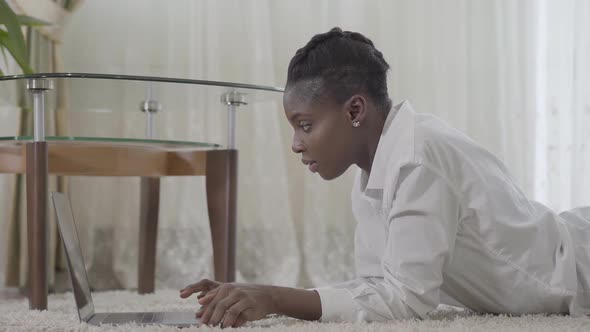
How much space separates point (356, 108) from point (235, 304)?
34 centimetres

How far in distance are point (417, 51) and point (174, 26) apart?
0.82 m

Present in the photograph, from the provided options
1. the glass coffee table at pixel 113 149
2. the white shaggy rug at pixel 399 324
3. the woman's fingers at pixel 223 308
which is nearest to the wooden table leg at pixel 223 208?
the glass coffee table at pixel 113 149

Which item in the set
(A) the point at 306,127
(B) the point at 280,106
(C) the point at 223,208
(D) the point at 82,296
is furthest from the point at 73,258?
(B) the point at 280,106

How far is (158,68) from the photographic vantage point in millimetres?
2395

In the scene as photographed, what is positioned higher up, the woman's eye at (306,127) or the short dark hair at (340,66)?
the short dark hair at (340,66)

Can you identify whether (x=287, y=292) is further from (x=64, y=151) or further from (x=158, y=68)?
(x=158, y=68)

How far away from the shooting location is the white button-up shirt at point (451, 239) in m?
0.96

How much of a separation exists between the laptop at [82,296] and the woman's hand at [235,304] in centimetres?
5

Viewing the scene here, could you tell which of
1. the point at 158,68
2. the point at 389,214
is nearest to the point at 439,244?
the point at 389,214

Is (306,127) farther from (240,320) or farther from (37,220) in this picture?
(37,220)

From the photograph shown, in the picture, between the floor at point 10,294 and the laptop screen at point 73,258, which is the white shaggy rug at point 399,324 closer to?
the laptop screen at point 73,258

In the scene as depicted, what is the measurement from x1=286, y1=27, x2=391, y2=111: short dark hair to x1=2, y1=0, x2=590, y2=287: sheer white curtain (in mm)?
1300

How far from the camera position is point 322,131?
3.49 ft

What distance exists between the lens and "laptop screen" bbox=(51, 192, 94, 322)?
1023 millimetres
